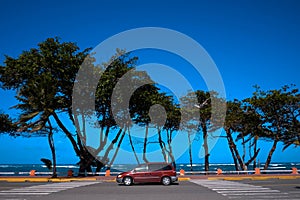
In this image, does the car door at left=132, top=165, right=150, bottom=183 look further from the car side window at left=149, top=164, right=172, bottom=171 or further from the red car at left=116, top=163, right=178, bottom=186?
the car side window at left=149, top=164, right=172, bottom=171

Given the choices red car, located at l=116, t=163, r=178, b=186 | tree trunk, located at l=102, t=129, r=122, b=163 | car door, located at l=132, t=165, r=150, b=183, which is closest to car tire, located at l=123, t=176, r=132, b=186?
red car, located at l=116, t=163, r=178, b=186

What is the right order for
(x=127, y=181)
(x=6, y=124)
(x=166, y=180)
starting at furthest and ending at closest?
(x=6, y=124), (x=127, y=181), (x=166, y=180)

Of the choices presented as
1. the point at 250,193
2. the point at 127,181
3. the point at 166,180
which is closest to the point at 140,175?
the point at 127,181

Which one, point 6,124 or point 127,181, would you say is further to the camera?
point 6,124

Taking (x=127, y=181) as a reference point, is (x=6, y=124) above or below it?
above

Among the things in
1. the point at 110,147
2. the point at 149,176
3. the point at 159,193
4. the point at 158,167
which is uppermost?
the point at 110,147

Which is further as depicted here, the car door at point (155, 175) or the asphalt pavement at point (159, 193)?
the car door at point (155, 175)

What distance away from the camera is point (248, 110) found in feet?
122

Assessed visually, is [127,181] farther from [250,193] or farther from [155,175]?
[250,193]

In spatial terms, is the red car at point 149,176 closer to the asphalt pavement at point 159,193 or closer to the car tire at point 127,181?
the car tire at point 127,181

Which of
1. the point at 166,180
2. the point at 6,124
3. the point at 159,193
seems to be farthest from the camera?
the point at 6,124

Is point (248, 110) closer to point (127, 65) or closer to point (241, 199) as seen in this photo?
point (127, 65)

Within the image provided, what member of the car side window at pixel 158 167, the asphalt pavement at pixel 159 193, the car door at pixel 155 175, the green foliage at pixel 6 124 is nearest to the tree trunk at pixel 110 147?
the green foliage at pixel 6 124

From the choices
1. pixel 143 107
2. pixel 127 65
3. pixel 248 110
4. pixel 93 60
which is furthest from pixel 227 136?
pixel 93 60
